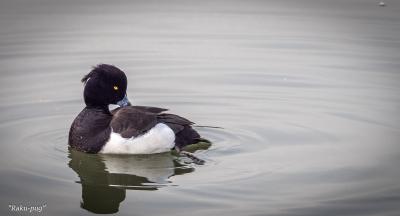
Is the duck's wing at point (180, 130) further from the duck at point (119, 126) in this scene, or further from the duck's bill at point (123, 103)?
the duck's bill at point (123, 103)

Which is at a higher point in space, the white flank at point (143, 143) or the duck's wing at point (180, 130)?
the duck's wing at point (180, 130)

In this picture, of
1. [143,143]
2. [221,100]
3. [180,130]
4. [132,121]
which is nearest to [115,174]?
[143,143]

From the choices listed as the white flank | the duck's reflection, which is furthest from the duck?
the duck's reflection

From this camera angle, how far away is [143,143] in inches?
416

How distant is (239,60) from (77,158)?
6402mm

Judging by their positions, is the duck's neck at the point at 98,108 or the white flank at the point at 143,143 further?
the duck's neck at the point at 98,108

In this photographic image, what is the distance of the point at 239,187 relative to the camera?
9.23 metres

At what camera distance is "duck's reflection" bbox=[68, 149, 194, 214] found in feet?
30.0

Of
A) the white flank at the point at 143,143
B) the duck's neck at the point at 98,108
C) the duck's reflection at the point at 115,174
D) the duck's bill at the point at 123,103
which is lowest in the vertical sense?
the duck's reflection at the point at 115,174

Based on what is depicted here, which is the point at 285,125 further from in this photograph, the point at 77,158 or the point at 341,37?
the point at 341,37

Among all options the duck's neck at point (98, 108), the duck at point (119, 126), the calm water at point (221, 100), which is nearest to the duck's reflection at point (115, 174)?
the calm water at point (221, 100)

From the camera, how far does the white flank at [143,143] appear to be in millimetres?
10508

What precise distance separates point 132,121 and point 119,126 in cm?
19

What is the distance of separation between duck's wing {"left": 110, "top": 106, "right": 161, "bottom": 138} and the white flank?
6 cm
